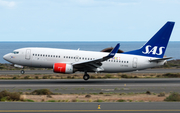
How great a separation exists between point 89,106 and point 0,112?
507 centimetres

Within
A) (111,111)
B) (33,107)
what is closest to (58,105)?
(33,107)

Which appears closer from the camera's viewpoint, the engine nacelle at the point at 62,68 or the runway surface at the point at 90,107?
the runway surface at the point at 90,107

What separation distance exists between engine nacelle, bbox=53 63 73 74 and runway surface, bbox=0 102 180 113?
13.7 meters

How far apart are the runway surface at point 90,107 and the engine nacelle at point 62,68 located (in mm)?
13657

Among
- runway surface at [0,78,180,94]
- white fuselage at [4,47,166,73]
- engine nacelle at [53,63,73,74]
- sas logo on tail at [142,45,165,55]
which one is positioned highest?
sas logo on tail at [142,45,165,55]

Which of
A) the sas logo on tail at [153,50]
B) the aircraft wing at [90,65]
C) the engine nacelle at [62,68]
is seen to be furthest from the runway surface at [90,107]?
the sas logo on tail at [153,50]

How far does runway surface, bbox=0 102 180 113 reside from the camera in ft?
46.6

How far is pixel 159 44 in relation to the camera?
32.6 meters

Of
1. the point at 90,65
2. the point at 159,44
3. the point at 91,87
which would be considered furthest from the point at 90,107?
the point at 159,44

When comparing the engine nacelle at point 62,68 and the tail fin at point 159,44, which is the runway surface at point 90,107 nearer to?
the engine nacelle at point 62,68

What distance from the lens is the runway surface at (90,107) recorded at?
14.2 m

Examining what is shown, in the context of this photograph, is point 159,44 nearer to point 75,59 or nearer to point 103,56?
point 103,56
